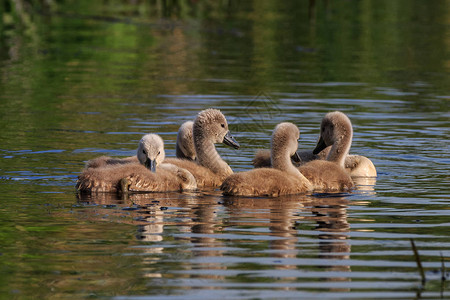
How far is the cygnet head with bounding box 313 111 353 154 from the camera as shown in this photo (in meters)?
11.1

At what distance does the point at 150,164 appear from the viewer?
32.9ft

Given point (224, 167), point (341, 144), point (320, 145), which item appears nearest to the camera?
point (224, 167)

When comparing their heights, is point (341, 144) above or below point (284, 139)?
below

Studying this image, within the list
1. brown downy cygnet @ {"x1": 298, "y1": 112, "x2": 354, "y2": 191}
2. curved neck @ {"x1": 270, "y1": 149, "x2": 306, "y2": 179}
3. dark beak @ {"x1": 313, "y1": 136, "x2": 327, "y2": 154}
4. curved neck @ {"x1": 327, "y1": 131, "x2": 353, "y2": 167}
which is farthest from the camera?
dark beak @ {"x1": 313, "y1": 136, "x2": 327, "y2": 154}

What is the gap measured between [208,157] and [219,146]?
2905 mm

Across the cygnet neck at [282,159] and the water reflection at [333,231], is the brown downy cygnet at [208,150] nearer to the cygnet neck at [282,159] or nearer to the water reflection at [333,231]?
the cygnet neck at [282,159]

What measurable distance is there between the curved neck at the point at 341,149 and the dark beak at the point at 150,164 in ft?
8.15

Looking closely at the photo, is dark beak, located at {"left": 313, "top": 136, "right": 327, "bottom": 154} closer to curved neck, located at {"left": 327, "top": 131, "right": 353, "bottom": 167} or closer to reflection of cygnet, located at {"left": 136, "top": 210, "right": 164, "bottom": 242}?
curved neck, located at {"left": 327, "top": 131, "right": 353, "bottom": 167}

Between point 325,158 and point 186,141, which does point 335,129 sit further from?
point 186,141

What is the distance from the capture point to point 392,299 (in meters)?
6.15

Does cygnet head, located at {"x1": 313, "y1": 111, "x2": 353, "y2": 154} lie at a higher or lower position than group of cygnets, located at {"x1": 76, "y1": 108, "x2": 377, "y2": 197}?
higher

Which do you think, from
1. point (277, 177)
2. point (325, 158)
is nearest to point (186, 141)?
point (325, 158)

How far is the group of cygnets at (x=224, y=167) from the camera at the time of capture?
32.2ft

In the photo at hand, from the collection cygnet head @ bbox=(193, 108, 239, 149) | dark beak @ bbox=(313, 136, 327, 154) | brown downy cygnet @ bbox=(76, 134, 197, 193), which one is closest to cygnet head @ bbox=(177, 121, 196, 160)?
cygnet head @ bbox=(193, 108, 239, 149)
